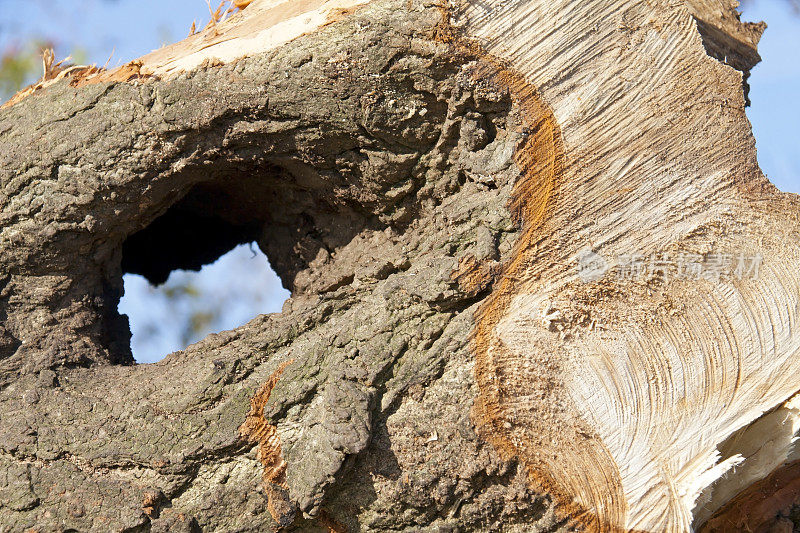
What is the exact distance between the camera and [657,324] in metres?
2.10

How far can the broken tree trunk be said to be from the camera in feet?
6.85

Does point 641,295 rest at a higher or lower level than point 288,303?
lower

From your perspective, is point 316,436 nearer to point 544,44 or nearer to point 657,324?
point 657,324

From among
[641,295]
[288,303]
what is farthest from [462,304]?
[288,303]

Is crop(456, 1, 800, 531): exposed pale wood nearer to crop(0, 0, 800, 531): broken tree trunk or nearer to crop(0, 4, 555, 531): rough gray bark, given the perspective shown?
crop(0, 0, 800, 531): broken tree trunk

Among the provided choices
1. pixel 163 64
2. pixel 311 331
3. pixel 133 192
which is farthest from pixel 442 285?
pixel 163 64

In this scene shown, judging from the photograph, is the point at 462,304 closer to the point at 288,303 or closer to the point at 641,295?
the point at 641,295

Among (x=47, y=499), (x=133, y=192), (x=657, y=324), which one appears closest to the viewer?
(x=657, y=324)

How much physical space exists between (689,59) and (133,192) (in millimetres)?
2135

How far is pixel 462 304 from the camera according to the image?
2.19 m

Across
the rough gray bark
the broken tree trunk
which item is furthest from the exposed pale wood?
the rough gray bark

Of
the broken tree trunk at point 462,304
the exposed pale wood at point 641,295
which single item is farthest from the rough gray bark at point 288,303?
the exposed pale wood at point 641,295

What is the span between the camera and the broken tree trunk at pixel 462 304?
209cm

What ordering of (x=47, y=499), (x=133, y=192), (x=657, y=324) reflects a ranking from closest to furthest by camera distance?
(x=657, y=324)
(x=47, y=499)
(x=133, y=192)
